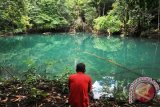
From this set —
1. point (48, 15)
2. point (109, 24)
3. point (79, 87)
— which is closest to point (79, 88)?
point (79, 87)

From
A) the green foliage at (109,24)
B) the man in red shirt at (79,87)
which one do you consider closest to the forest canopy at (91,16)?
the green foliage at (109,24)

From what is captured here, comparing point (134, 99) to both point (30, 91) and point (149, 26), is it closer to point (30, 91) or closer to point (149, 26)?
point (30, 91)

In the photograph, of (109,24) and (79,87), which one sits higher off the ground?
(79,87)

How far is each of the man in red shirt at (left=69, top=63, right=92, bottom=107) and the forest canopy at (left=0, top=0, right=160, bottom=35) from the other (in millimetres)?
33244

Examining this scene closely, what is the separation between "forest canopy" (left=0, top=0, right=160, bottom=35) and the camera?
131ft

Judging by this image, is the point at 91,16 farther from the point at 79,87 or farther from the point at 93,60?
the point at 79,87

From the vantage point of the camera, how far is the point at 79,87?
5168mm

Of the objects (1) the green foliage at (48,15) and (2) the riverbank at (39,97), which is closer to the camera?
(2) the riverbank at (39,97)

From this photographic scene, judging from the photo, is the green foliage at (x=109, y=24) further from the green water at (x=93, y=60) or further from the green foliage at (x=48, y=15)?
the green water at (x=93, y=60)

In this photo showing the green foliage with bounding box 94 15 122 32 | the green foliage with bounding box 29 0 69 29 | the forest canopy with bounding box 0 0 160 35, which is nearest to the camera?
the forest canopy with bounding box 0 0 160 35

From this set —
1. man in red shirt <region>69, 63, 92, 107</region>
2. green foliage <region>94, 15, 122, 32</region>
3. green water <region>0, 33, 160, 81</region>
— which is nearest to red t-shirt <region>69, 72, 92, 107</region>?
man in red shirt <region>69, 63, 92, 107</region>

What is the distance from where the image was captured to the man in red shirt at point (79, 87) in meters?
5.17

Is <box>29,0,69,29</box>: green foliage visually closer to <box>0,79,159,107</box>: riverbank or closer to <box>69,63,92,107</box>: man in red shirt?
<box>0,79,159,107</box>: riverbank

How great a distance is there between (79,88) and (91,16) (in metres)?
49.1
